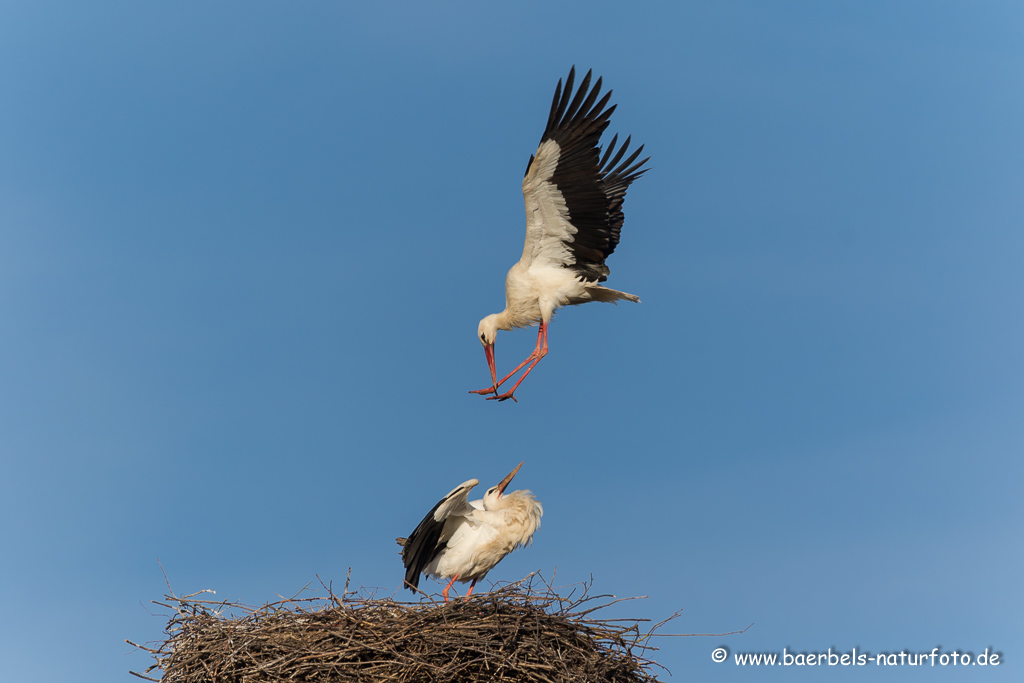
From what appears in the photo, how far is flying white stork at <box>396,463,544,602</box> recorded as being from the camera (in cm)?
769

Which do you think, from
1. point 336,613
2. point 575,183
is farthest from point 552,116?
point 336,613

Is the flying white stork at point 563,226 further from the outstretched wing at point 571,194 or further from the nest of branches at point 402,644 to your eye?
the nest of branches at point 402,644

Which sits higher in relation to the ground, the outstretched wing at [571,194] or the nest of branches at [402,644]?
the outstretched wing at [571,194]

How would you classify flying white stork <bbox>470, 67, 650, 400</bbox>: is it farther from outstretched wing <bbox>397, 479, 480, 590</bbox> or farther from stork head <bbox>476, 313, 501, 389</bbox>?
outstretched wing <bbox>397, 479, 480, 590</bbox>

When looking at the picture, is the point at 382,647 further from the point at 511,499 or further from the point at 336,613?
the point at 511,499

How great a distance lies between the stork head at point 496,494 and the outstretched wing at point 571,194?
201cm

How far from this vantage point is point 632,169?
1013 cm

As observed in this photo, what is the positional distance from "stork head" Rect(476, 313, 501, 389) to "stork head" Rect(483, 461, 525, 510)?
5.02 feet

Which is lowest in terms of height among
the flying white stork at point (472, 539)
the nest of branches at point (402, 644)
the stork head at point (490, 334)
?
the nest of branches at point (402, 644)

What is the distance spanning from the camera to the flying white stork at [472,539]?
303 inches

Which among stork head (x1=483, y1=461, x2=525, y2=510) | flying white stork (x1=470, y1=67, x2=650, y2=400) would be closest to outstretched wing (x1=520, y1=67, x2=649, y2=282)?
flying white stork (x1=470, y1=67, x2=650, y2=400)

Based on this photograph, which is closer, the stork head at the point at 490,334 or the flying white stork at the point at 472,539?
the flying white stork at the point at 472,539

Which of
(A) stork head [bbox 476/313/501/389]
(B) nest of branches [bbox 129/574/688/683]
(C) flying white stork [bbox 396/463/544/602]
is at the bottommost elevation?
(B) nest of branches [bbox 129/574/688/683]

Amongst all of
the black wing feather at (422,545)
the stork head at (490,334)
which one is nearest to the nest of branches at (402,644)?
the black wing feather at (422,545)
